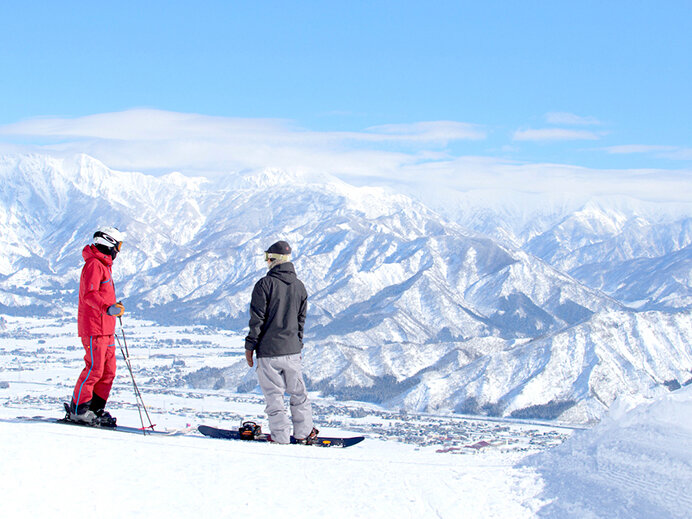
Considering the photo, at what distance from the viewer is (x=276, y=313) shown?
15.3m

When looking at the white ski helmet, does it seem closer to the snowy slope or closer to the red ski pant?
the red ski pant

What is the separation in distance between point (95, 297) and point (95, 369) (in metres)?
1.53

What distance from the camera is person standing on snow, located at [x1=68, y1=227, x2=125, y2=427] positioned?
1523 centimetres

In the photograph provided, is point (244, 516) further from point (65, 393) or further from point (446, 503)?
point (65, 393)

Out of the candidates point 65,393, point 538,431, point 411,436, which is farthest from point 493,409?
point 65,393

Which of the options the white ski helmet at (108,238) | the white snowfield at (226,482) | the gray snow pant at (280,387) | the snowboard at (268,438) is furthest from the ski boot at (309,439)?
the white ski helmet at (108,238)

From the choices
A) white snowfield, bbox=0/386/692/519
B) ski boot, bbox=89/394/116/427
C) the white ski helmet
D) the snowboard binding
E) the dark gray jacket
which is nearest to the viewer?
white snowfield, bbox=0/386/692/519

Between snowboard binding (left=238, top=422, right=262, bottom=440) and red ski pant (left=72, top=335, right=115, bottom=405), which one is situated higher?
red ski pant (left=72, top=335, right=115, bottom=405)

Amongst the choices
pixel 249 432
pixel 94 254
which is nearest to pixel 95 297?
pixel 94 254

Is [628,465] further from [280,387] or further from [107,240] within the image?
[107,240]

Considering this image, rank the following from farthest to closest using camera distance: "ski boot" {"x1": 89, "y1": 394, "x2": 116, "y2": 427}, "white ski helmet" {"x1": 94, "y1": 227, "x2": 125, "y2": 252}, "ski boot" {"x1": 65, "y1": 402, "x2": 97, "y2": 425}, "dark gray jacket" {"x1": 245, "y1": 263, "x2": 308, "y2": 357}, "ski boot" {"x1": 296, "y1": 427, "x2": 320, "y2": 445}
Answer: "ski boot" {"x1": 296, "y1": 427, "x2": 320, "y2": 445}
"ski boot" {"x1": 89, "y1": 394, "x2": 116, "y2": 427}
"white ski helmet" {"x1": 94, "y1": 227, "x2": 125, "y2": 252}
"ski boot" {"x1": 65, "y1": 402, "x2": 97, "y2": 425}
"dark gray jacket" {"x1": 245, "y1": 263, "x2": 308, "y2": 357}

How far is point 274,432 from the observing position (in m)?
15.5

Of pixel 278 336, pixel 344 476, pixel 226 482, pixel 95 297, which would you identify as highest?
pixel 95 297

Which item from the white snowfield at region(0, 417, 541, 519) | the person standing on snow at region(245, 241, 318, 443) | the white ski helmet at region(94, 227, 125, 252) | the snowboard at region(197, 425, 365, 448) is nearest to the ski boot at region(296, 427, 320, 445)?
the snowboard at region(197, 425, 365, 448)
